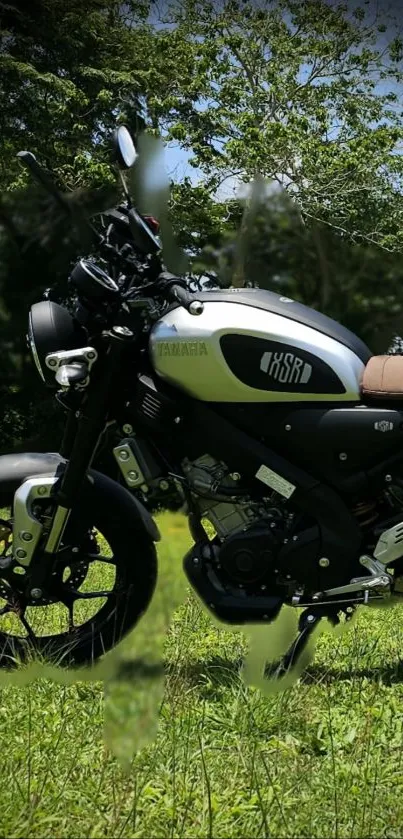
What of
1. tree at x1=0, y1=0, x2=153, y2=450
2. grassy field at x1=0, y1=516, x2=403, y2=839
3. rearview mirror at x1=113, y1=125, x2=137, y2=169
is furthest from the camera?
tree at x1=0, y1=0, x2=153, y2=450

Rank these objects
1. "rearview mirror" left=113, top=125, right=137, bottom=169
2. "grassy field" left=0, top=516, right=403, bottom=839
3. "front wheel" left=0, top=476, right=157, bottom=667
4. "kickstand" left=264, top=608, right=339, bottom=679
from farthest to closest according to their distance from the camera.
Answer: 1. "front wheel" left=0, top=476, right=157, bottom=667
2. "kickstand" left=264, top=608, right=339, bottom=679
3. "rearview mirror" left=113, top=125, right=137, bottom=169
4. "grassy field" left=0, top=516, right=403, bottom=839

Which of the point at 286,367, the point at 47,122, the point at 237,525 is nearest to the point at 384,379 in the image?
the point at 286,367

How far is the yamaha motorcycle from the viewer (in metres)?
2.80

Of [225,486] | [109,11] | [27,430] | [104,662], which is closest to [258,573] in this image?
[225,486]

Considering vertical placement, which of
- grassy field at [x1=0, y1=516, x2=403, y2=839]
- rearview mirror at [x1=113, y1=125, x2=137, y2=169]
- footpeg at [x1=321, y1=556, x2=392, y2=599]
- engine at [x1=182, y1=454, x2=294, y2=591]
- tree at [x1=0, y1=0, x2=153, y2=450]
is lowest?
grassy field at [x1=0, y1=516, x2=403, y2=839]

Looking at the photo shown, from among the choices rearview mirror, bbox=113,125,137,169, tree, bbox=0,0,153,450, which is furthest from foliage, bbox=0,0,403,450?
rearview mirror, bbox=113,125,137,169

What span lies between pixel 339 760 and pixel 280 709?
0.32m

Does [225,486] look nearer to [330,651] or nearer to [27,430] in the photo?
[330,651]

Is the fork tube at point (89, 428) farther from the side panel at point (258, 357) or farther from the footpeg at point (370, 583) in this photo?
the footpeg at point (370, 583)

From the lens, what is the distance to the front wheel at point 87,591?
10.2 ft

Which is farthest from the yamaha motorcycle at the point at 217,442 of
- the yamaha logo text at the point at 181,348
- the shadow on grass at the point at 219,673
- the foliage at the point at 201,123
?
the foliage at the point at 201,123

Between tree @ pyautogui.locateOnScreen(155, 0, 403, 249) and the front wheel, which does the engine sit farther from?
tree @ pyautogui.locateOnScreen(155, 0, 403, 249)

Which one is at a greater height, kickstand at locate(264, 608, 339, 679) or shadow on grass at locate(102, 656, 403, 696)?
kickstand at locate(264, 608, 339, 679)

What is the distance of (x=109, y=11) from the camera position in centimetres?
1653
